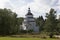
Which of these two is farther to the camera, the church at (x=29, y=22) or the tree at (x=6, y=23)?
the church at (x=29, y=22)

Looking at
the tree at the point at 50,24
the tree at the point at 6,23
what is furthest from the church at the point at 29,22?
the tree at the point at 50,24

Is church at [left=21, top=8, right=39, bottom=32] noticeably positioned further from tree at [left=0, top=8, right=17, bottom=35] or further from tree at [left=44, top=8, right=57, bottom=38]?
tree at [left=44, top=8, right=57, bottom=38]

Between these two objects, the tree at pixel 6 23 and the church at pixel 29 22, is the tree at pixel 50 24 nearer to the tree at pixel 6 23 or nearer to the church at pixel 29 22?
the tree at pixel 6 23

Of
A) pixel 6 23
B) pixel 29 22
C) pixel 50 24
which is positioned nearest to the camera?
pixel 50 24

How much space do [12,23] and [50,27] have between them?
84.0ft

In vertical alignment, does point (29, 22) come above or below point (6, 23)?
above

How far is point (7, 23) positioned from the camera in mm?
89250

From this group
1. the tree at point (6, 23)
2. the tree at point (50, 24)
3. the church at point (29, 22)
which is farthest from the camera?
the church at point (29, 22)

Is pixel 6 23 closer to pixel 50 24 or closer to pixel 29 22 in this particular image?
pixel 50 24

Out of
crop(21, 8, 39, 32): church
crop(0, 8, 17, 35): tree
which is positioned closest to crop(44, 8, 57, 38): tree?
crop(0, 8, 17, 35): tree

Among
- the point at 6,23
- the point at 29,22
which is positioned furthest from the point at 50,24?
the point at 29,22

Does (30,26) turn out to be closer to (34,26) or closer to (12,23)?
(34,26)

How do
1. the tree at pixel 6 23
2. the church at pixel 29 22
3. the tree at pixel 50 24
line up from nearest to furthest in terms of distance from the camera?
the tree at pixel 50 24, the tree at pixel 6 23, the church at pixel 29 22

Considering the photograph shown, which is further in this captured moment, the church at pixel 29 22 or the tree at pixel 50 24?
the church at pixel 29 22
